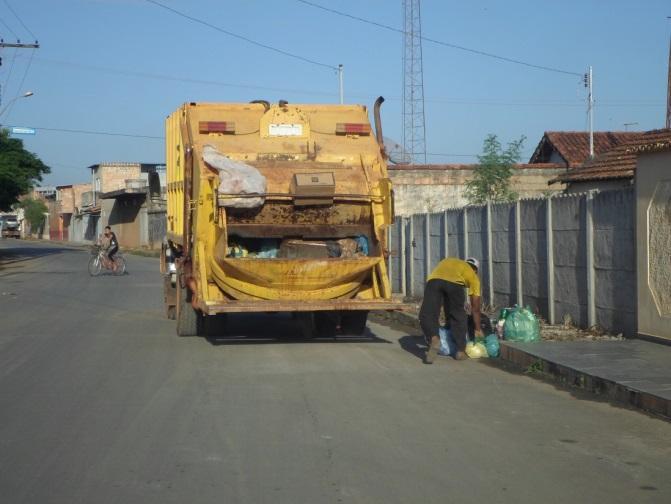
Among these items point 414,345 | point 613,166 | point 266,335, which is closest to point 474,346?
point 414,345

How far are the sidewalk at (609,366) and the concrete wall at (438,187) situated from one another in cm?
1839

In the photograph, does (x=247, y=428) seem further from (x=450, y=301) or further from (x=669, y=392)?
(x=450, y=301)

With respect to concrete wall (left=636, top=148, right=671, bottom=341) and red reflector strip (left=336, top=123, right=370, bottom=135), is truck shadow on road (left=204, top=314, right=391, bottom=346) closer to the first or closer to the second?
red reflector strip (left=336, top=123, right=370, bottom=135)

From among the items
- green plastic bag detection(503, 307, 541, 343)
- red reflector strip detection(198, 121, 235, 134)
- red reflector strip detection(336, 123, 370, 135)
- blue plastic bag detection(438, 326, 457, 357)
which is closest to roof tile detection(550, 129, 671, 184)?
red reflector strip detection(336, 123, 370, 135)

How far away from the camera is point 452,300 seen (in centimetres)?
1121

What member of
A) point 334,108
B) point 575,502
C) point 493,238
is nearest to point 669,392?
point 575,502

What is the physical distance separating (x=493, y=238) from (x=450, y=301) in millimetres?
5418

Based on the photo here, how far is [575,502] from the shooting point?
5387 mm

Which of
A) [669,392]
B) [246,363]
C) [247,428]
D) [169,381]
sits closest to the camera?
[247,428]

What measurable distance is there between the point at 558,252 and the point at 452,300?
3.26 meters

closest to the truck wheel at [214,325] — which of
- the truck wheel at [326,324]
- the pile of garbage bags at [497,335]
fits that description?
the truck wheel at [326,324]

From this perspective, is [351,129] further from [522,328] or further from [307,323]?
[522,328]

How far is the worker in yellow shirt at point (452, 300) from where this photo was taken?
11.1 meters

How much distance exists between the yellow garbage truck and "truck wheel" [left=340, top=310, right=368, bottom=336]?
2 centimetres
